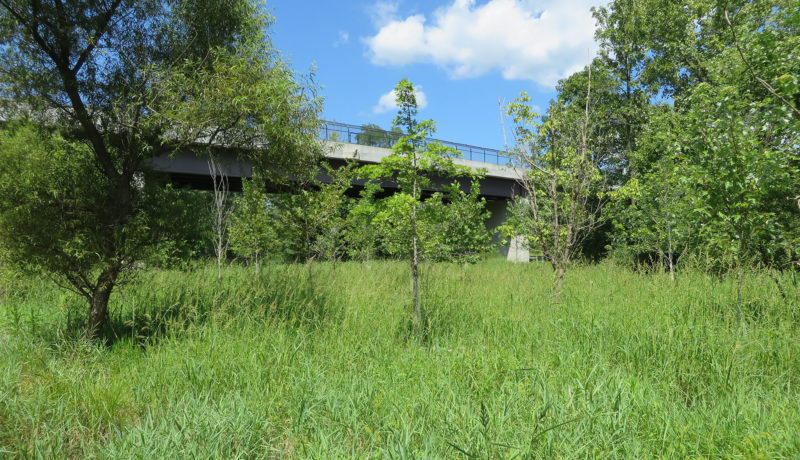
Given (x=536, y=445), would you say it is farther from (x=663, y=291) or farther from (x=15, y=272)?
(x=15, y=272)

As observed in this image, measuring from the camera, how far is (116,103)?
213 inches

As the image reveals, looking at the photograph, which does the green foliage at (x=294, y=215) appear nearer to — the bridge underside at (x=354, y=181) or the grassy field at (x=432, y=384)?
the bridge underside at (x=354, y=181)

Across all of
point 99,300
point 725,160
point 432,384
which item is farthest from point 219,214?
point 725,160

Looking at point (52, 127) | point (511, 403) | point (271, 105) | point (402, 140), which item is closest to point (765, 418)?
point (511, 403)

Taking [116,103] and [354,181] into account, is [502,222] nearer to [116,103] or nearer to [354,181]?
[354,181]

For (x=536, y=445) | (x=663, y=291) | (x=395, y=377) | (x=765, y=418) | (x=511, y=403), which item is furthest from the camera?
(x=663, y=291)

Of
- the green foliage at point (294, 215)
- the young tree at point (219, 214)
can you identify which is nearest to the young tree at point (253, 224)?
the green foliage at point (294, 215)

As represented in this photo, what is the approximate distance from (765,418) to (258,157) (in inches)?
271

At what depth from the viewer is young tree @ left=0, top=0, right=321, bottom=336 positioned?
5285 mm

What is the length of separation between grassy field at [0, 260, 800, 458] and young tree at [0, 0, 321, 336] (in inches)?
41.9

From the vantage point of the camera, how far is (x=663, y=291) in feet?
20.8

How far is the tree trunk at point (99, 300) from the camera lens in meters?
5.61

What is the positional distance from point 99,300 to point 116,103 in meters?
2.89

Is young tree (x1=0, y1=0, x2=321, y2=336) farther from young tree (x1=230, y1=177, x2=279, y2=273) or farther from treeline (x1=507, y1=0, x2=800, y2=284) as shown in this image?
young tree (x1=230, y1=177, x2=279, y2=273)
